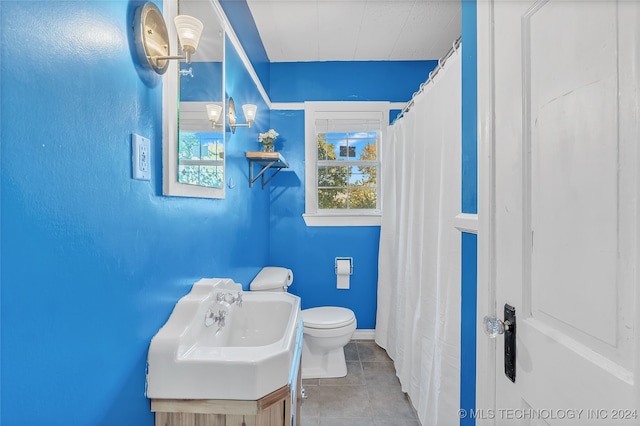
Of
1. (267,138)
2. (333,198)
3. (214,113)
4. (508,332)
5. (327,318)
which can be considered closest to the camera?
(508,332)

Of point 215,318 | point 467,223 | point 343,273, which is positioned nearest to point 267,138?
point 343,273

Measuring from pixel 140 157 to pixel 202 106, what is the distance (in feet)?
1.56

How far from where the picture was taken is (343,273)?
8.89ft

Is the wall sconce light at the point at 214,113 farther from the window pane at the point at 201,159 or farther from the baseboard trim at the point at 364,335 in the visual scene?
the baseboard trim at the point at 364,335

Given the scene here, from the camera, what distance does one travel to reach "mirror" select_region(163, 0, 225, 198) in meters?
1.00

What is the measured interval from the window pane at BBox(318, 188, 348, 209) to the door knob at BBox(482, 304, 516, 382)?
2.06 m

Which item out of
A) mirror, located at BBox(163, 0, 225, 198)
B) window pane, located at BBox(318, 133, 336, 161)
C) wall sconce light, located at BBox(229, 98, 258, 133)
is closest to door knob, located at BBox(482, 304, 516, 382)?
mirror, located at BBox(163, 0, 225, 198)

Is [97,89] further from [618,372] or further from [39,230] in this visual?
[618,372]

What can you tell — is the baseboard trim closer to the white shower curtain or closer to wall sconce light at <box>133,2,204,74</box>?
the white shower curtain

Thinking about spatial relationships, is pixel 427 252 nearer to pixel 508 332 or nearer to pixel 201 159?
pixel 508 332

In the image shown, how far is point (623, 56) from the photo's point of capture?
0.51 metres

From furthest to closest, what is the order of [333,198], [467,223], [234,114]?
[333,198], [234,114], [467,223]

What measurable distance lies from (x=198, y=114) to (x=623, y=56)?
48.2 inches

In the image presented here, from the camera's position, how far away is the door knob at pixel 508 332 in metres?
0.79
